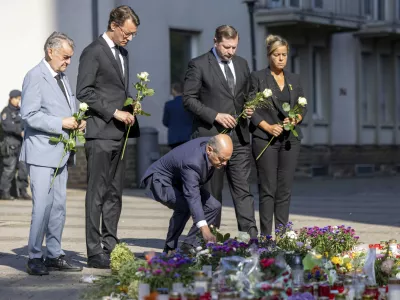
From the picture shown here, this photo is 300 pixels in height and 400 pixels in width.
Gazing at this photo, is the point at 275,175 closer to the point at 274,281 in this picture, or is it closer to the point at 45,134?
the point at 45,134

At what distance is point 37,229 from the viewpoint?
30.2ft

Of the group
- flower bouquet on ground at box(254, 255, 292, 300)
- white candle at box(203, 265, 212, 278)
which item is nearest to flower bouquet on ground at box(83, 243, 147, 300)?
white candle at box(203, 265, 212, 278)

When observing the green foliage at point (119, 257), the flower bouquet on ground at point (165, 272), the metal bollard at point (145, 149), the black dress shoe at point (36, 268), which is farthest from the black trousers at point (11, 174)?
the flower bouquet on ground at point (165, 272)

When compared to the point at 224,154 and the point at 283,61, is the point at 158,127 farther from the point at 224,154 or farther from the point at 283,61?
the point at 224,154

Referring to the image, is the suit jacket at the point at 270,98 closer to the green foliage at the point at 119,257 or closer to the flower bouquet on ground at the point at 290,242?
the flower bouquet on ground at the point at 290,242

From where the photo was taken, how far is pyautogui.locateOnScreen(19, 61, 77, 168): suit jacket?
30.1ft

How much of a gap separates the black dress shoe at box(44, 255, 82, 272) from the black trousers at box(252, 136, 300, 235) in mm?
2104

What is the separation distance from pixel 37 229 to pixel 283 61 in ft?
9.79

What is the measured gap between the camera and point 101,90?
982cm

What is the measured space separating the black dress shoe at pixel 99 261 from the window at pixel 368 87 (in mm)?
24098

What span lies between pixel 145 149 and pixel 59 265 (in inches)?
581

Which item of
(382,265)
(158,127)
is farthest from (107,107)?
(158,127)

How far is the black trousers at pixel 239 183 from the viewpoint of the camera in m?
10.3

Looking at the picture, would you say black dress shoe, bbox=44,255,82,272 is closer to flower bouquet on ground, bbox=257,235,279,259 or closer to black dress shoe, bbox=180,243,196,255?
black dress shoe, bbox=180,243,196,255
